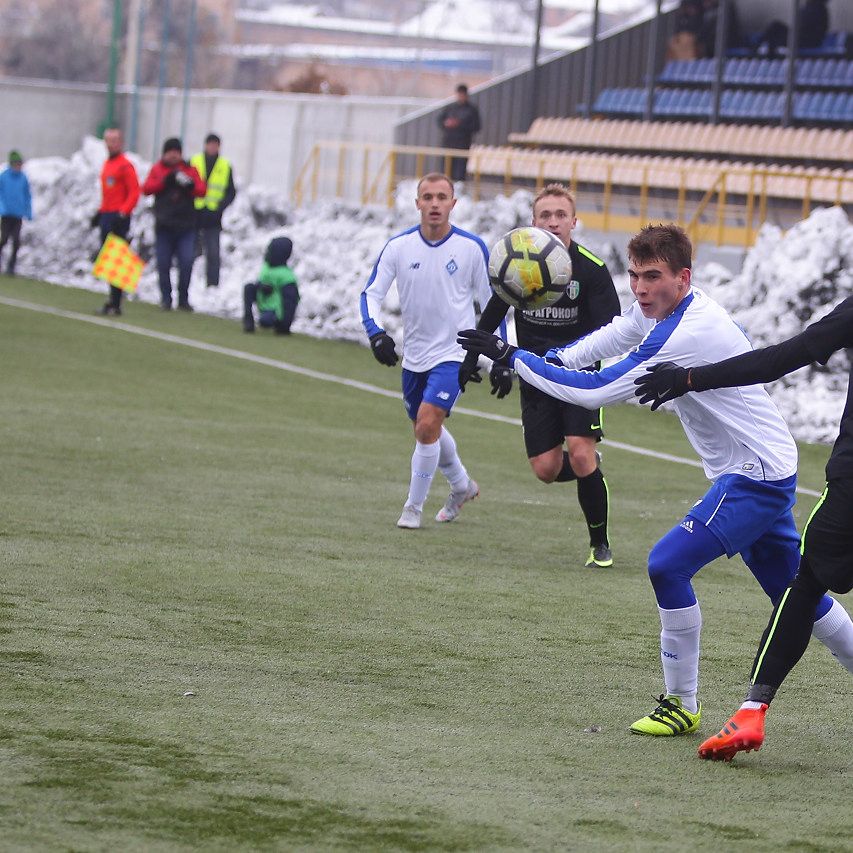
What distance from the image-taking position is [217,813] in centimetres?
420

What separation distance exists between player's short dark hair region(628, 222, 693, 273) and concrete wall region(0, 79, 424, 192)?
3032 cm

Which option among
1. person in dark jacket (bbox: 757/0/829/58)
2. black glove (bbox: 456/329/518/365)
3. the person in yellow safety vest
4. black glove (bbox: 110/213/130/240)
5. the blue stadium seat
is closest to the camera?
black glove (bbox: 456/329/518/365)

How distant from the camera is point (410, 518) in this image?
964 centimetres

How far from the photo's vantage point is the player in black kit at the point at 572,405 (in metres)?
8.72

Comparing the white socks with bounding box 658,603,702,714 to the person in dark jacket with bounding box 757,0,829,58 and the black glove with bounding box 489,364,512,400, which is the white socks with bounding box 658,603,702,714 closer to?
the black glove with bounding box 489,364,512,400

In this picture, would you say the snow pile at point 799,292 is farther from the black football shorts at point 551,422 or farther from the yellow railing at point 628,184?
the black football shorts at point 551,422

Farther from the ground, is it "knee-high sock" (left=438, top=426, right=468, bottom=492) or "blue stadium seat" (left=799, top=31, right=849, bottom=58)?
"blue stadium seat" (left=799, top=31, right=849, bottom=58)

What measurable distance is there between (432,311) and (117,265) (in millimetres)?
11896

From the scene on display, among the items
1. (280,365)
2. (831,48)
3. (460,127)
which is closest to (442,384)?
(280,365)

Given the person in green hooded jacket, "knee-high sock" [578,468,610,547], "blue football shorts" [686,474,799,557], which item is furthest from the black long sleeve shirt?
the person in green hooded jacket

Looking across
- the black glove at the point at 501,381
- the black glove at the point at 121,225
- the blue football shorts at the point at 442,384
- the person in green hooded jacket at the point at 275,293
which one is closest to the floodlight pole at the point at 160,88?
the black glove at the point at 121,225

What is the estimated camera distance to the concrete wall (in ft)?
120

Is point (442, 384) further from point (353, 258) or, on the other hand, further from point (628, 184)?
point (628, 184)

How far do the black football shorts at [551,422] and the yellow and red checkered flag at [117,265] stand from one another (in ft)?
41.9
